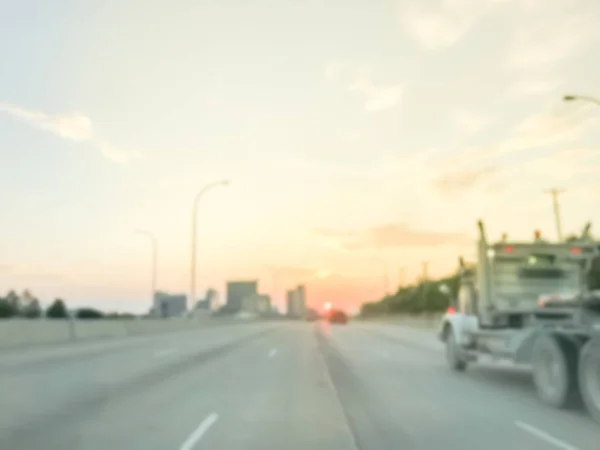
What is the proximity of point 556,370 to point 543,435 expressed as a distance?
3.19 m

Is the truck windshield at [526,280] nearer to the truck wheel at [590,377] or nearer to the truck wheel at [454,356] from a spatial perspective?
the truck wheel at [454,356]

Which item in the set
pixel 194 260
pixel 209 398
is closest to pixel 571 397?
pixel 209 398

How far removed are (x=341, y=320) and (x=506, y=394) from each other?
81.1m

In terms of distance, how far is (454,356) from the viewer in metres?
20.1

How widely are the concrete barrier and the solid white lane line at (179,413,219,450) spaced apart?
68.7ft

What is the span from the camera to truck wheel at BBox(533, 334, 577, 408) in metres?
12.8

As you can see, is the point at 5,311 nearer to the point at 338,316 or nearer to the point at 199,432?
the point at 338,316

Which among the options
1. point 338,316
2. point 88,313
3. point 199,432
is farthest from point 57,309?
point 199,432

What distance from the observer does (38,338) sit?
33375 mm

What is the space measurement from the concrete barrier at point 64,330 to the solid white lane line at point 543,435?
2381 cm

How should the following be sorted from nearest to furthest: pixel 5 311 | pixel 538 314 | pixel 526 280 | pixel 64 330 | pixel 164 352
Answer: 1. pixel 538 314
2. pixel 526 280
3. pixel 164 352
4. pixel 64 330
5. pixel 5 311

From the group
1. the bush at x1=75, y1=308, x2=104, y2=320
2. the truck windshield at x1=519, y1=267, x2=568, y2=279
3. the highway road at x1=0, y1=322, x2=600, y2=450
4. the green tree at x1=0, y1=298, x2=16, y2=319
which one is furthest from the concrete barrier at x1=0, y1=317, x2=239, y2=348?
the bush at x1=75, y1=308, x2=104, y2=320

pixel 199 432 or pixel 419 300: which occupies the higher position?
pixel 419 300

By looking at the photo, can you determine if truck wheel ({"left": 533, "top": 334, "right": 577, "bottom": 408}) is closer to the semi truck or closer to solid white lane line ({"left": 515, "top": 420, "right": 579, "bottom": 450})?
the semi truck
